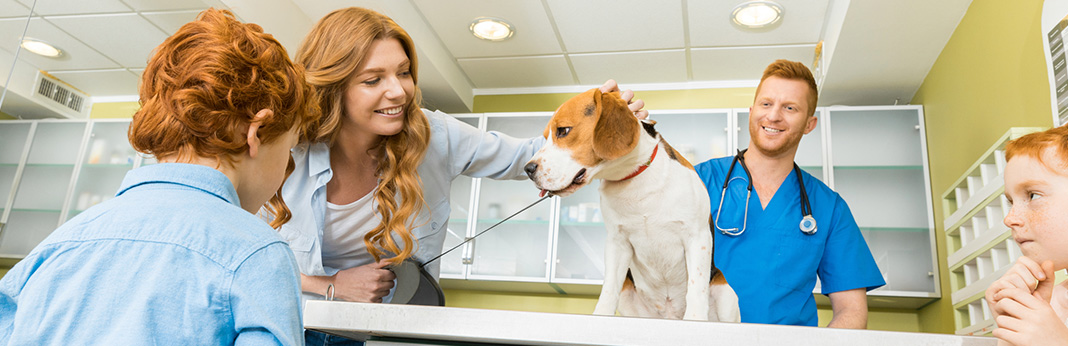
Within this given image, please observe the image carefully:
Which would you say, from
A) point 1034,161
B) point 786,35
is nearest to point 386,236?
point 1034,161

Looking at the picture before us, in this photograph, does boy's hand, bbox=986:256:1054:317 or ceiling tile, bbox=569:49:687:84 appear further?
ceiling tile, bbox=569:49:687:84

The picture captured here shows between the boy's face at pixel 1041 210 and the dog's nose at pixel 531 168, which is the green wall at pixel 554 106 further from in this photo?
the boy's face at pixel 1041 210

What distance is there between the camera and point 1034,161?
3.08 feet

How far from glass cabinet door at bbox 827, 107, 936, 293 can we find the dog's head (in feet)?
9.14

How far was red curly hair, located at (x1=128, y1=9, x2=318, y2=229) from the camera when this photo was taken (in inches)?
32.9

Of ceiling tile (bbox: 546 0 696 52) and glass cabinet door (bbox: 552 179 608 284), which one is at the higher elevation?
ceiling tile (bbox: 546 0 696 52)

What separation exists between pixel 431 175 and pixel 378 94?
10.9 inches

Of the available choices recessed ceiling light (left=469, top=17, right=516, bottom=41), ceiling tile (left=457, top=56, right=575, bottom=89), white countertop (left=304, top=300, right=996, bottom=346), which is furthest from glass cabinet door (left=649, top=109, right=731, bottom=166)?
white countertop (left=304, top=300, right=996, bottom=346)

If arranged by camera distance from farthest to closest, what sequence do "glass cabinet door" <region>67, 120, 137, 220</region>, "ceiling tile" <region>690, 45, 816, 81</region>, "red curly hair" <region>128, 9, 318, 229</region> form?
"ceiling tile" <region>690, 45, 816, 81</region>, "glass cabinet door" <region>67, 120, 137, 220</region>, "red curly hair" <region>128, 9, 318, 229</region>

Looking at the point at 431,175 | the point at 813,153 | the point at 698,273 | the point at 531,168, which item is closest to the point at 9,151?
the point at 431,175

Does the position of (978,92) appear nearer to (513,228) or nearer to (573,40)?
(573,40)

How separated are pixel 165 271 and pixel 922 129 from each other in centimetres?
374

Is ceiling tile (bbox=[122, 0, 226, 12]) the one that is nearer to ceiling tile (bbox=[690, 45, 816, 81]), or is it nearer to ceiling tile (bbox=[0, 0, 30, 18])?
ceiling tile (bbox=[0, 0, 30, 18])

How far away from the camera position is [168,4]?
8.96 ft
